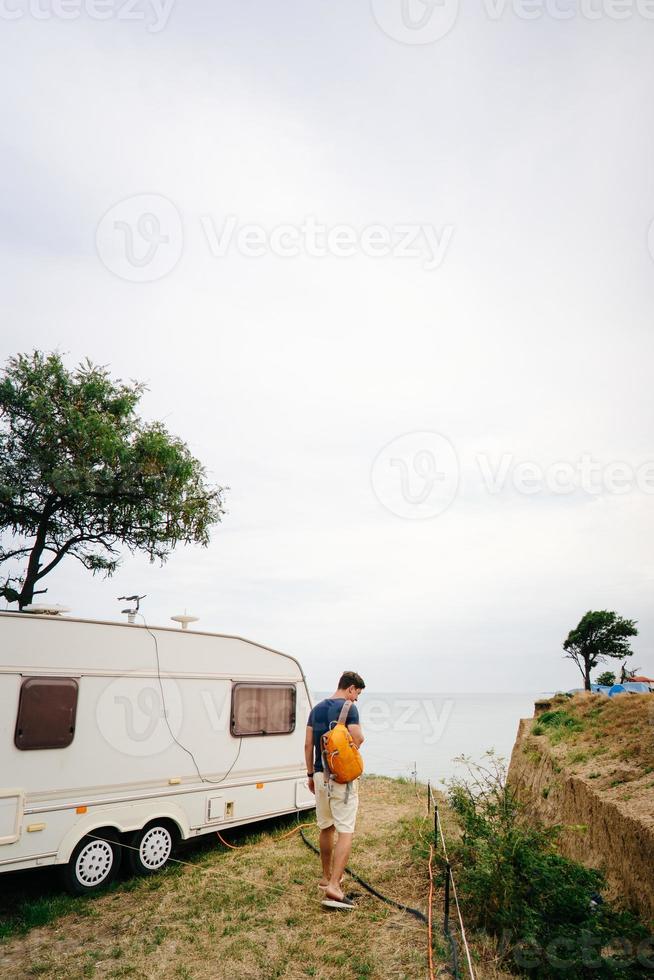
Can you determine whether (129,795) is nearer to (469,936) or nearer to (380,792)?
(469,936)

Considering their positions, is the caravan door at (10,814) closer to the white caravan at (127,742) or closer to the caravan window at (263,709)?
the white caravan at (127,742)

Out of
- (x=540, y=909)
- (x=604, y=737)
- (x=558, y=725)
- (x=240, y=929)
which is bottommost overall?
(x=240, y=929)

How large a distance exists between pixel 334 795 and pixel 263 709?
3.62m

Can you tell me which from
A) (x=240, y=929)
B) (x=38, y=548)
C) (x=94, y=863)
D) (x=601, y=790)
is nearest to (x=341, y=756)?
(x=240, y=929)

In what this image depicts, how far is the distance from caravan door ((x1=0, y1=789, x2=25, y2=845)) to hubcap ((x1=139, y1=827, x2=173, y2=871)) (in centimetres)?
191

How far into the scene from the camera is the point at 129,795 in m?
8.27

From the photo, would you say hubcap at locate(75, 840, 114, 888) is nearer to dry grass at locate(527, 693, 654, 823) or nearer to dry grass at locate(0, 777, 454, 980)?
dry grass at locate(0, 777, 454, 980)

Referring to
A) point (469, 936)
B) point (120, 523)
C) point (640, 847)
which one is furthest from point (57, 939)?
point (120, 523)

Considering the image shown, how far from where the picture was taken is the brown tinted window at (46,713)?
7410mm

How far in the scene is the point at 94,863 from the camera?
26.0ft

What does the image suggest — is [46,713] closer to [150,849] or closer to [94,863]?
[94,863]

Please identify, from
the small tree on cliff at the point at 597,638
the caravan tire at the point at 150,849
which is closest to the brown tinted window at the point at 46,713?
the caravan tire at the point at 150,849

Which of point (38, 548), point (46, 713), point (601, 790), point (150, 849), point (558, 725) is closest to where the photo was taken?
point (46, 713)

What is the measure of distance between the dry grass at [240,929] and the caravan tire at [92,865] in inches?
8.4
